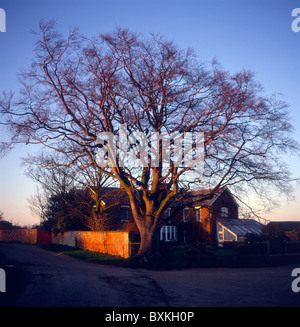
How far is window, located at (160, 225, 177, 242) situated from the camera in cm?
4078

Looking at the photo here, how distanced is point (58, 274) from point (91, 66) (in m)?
11.5

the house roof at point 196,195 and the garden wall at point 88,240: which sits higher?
the house roof at point 196,195

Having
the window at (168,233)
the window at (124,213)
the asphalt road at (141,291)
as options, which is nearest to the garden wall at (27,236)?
the window at (124,213)

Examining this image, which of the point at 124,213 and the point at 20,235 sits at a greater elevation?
the point at 124,213

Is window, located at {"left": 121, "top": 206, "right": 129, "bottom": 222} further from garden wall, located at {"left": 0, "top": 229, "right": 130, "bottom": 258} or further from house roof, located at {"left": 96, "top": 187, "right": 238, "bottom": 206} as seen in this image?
garden wall, located at {"left": 0, "top": 229, "right": 130, "bottom": 258}

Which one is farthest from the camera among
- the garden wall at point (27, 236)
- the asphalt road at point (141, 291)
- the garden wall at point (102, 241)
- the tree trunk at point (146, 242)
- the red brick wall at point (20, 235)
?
the red brick wall at point (20, 235)

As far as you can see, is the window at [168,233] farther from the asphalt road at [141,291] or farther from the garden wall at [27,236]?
the asphalt road at [141,291]

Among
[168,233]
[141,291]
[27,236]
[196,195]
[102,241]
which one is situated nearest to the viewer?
[141,291]

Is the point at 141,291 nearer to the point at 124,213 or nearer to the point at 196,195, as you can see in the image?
the point at 196,195

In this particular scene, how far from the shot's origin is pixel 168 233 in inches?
1622

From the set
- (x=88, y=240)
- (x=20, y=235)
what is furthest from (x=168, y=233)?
(x=20, y=235)

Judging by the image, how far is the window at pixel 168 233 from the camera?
134ft

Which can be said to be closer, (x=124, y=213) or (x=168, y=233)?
(x=168, y=233)
